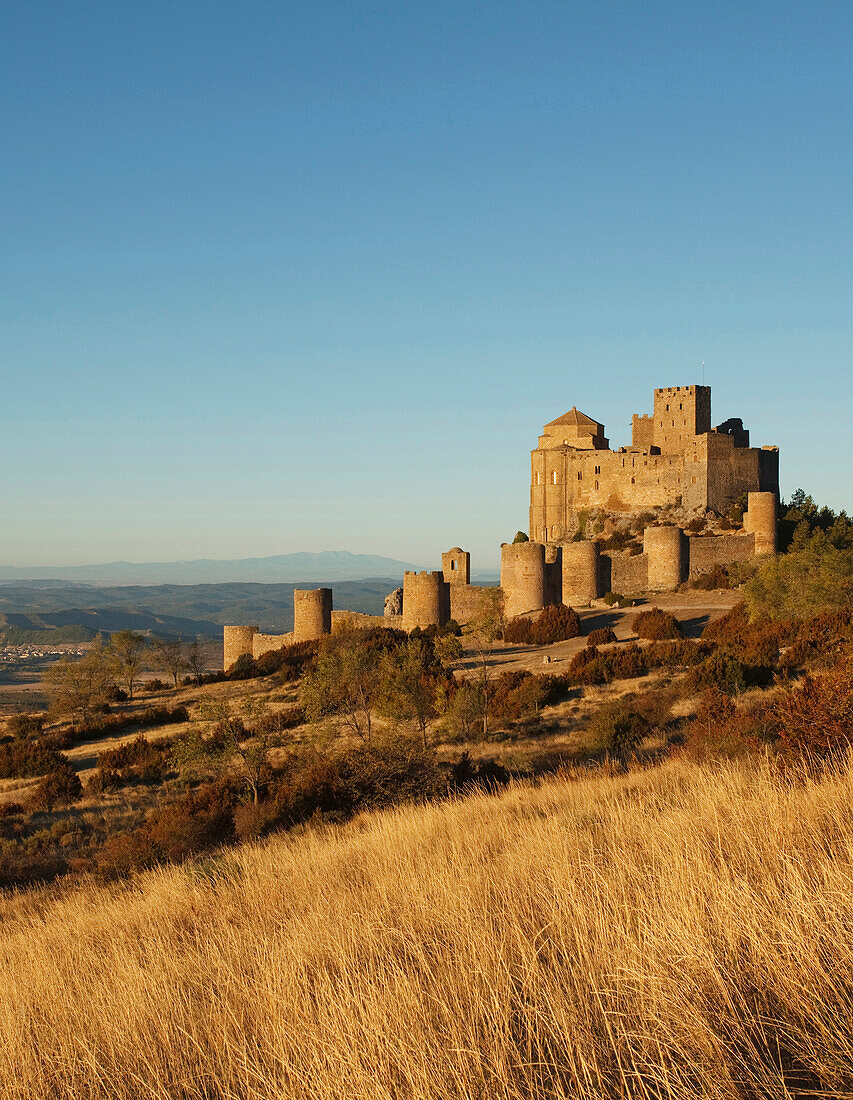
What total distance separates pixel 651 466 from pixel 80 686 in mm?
29818

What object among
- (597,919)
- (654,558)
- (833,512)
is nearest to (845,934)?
(597,919)

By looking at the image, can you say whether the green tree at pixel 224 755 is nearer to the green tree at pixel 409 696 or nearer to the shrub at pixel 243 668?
the green tree at pixel 409 696

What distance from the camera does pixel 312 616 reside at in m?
39.2

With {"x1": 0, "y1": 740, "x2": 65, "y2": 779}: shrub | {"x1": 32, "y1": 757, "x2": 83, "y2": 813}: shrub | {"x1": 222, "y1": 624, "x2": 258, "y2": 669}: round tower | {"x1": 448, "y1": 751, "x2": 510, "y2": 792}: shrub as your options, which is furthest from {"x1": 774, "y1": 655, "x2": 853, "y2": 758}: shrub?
{"x1": 222, "y1": 624, "x2": 258, "y2": 669}: round tower

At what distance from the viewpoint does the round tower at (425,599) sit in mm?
36656

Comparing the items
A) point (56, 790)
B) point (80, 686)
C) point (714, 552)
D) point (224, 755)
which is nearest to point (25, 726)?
point (80, 686)

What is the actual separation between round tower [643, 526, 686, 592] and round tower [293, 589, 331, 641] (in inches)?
589

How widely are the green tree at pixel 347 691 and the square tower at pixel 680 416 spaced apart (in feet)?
90.8

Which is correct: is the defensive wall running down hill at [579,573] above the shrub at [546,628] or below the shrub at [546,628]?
above

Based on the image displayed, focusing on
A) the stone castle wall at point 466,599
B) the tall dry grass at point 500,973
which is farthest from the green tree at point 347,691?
the tall dry grass at point 500,973

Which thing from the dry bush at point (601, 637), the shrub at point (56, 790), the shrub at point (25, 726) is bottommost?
the shrub at point (25, 726)

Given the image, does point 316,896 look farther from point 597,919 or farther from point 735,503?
point 735,503

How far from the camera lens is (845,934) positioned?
3410 mm

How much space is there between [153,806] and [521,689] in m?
9.55
